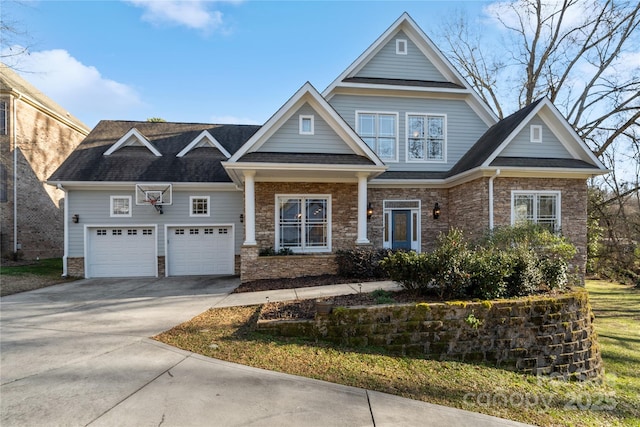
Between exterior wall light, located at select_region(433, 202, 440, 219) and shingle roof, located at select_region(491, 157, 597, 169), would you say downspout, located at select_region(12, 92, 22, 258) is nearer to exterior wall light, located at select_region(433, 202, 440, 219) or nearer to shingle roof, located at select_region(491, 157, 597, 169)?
exterior wall light, located at select_region(433, 202, 440, 219)

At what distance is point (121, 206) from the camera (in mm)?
11906

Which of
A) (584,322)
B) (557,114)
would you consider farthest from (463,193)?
(584,322)

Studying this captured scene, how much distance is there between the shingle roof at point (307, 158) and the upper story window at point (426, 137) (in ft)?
12.0

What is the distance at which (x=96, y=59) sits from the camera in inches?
486

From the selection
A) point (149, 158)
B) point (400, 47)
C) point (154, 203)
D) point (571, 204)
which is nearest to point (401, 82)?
point (400, 47)

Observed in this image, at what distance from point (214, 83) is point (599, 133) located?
1890 cm

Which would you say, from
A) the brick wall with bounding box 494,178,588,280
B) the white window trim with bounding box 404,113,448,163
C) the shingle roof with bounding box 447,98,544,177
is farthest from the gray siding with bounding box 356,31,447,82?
the brick wall with bounding box 494,178,588,280

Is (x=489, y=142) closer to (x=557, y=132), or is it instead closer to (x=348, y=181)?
(x=557, y=132)

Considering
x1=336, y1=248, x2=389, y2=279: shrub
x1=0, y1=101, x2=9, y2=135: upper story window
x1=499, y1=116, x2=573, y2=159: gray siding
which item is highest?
x1=0, y1=101, x2=9, y2=135: upper story window

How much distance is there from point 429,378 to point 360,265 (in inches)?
202

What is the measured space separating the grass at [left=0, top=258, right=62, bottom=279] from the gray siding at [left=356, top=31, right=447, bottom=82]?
14679 mm

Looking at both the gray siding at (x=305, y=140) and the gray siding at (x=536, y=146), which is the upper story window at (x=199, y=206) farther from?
the gray siding at (x=536, y=146)

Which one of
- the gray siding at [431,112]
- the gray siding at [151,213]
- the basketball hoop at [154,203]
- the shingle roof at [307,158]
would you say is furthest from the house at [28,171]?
the gray siding at [431,112]

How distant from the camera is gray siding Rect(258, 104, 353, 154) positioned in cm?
966
